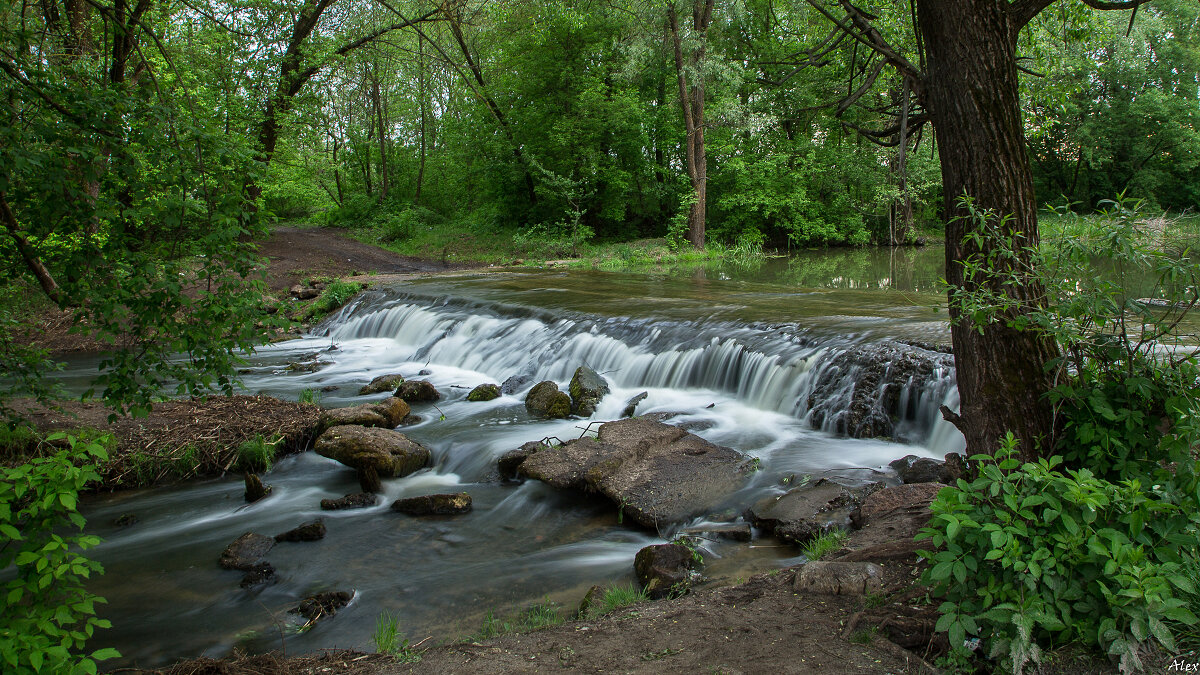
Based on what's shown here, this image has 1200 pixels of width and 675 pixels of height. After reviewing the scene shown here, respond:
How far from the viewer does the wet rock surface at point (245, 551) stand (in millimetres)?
5750

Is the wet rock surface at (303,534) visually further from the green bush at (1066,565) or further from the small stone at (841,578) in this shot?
the green bush at (1066,565)

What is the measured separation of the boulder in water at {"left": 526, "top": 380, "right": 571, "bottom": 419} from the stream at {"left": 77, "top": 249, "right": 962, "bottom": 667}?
188 millimetres

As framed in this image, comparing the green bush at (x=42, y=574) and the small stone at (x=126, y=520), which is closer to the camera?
the green bush at (x=42, y=574)

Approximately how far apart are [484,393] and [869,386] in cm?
561

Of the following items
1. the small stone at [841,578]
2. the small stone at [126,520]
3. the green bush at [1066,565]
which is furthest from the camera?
the small stone at [126,520]

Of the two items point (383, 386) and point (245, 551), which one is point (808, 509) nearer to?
point (245, 551)

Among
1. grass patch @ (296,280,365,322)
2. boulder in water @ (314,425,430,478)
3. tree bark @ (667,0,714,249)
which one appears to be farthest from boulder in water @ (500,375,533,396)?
tree bark @ (667,0,714,249)

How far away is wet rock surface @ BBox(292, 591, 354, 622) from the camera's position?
4.91 metres

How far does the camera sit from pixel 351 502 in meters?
6.94

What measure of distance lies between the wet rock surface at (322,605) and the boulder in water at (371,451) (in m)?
2.38

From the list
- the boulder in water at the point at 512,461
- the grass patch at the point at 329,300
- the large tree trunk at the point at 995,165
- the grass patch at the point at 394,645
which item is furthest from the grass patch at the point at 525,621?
the grass patch at the point at 329,300

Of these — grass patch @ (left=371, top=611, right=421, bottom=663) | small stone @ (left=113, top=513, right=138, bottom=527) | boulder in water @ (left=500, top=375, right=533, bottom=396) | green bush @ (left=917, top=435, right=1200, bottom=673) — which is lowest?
small stone @ (left=113, top=513, right=138, bottom=527)

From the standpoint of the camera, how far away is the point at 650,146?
31.7m

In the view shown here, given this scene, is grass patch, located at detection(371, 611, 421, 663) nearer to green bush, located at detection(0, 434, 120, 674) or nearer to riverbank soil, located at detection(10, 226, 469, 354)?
green bush, located at detection(0, 434, 120, 674)
